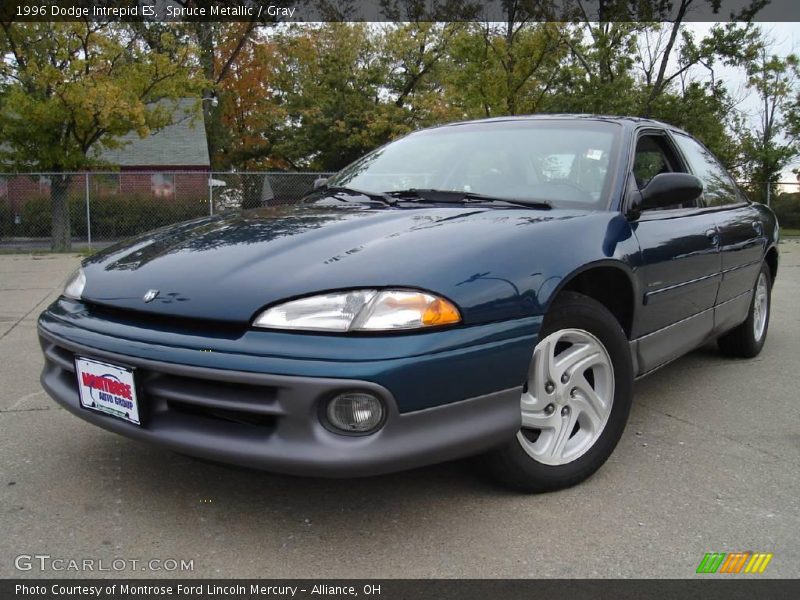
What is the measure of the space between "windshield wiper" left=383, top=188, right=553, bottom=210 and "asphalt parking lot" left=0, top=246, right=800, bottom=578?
1097 millimetres

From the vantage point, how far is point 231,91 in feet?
106

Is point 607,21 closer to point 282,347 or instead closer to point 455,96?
point 455,96

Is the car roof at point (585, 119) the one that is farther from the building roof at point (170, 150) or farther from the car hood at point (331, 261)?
the building roof at point (170, 150)

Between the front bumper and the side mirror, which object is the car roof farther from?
the front bumper

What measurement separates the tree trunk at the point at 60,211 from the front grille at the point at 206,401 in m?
12.6

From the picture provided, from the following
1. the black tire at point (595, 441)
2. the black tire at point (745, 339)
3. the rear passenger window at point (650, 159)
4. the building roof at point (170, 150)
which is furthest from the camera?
the building roof at point (170, 150)

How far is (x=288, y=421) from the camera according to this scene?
199cm

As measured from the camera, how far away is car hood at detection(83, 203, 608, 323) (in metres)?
2.12

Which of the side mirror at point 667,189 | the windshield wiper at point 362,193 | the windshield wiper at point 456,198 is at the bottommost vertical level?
the windshield wiper at point 362,193

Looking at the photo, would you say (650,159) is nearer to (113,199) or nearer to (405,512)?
(405,512)

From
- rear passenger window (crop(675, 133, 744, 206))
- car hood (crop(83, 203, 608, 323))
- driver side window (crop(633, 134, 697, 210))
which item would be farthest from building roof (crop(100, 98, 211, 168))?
car hood (crop(83, 203, 608, 323))

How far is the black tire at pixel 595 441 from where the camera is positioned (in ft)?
7.90

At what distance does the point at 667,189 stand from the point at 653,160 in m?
0.77
